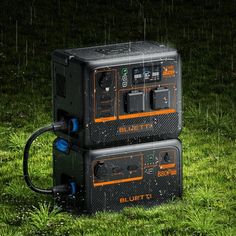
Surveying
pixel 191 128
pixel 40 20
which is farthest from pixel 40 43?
pixel 191 128

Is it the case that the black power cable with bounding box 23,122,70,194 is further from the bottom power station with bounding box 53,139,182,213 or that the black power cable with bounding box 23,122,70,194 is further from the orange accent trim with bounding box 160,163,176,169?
the orange accent trim with bounding box 160,163,176,169

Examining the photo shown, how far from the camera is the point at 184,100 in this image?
41.1 ft

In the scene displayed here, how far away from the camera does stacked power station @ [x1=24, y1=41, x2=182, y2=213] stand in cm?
834

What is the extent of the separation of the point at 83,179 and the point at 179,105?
3.17ft

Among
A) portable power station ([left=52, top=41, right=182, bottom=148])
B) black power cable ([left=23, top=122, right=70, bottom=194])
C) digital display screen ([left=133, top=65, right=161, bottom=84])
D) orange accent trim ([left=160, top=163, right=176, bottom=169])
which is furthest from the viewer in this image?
orange accent trim ([left=160, top=163, right=176, bottom=169])

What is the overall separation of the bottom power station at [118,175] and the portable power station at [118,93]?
0.09 m

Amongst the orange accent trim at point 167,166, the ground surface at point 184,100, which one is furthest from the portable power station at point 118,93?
the ground surface at point 184,100

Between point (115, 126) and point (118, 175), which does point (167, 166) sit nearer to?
point (118, 175)

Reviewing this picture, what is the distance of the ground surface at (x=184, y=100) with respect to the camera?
8500 millimetres

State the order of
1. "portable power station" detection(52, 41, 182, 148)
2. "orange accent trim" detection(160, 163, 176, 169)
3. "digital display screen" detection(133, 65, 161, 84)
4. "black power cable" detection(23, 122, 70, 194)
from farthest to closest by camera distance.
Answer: "orange accent trim" detection(160, 163, 176, 169) < "black power cable" detection(23, 122, 70, 194) < "digital display screen" detection(133, 65, 161, 84) < "portable power station" detection(52, 41, 182, 148)

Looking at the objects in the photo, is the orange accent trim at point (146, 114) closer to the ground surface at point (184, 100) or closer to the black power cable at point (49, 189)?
the black power cable at point (49, 189)

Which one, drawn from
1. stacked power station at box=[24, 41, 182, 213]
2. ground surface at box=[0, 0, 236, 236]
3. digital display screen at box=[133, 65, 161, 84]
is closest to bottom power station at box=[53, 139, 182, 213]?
stacked power station at box=[24, 41, 182, 213]

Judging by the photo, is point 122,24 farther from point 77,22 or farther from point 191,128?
point 191,128

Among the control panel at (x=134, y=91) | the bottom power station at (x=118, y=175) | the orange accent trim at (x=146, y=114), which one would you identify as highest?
the control panel at (x=134, y=91)
